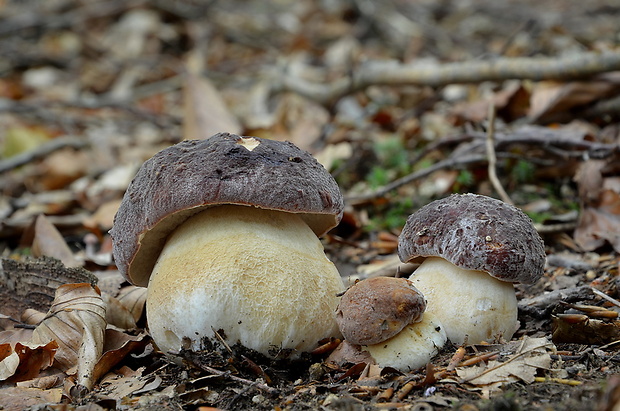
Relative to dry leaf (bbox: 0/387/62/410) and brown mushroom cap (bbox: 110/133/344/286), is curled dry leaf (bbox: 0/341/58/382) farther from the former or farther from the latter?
brown mushroom cap (bbox: 110/133/344/286)

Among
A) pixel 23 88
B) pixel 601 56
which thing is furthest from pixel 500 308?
pixel 23 88

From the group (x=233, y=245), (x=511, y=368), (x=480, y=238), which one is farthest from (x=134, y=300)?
(x=511, y=368)

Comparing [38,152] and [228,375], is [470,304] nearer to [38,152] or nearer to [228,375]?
[228,375]

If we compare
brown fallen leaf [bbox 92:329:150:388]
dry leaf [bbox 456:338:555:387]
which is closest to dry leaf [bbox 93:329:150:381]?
brown fallen leaf [bbox 92:329:150:388]

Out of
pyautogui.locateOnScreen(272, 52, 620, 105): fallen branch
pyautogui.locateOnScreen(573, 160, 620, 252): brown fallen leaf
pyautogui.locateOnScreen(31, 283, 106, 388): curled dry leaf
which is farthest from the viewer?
pyautogui.locateOnScreen(272, 52, 620, 105): fallen branch

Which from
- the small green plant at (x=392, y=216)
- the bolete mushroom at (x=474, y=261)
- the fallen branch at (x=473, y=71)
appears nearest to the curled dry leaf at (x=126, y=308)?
the bolete mushroom at (x=474, y=261)

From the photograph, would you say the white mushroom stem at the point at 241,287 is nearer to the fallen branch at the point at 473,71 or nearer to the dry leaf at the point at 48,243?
the dry leaf at the point at 48,243
